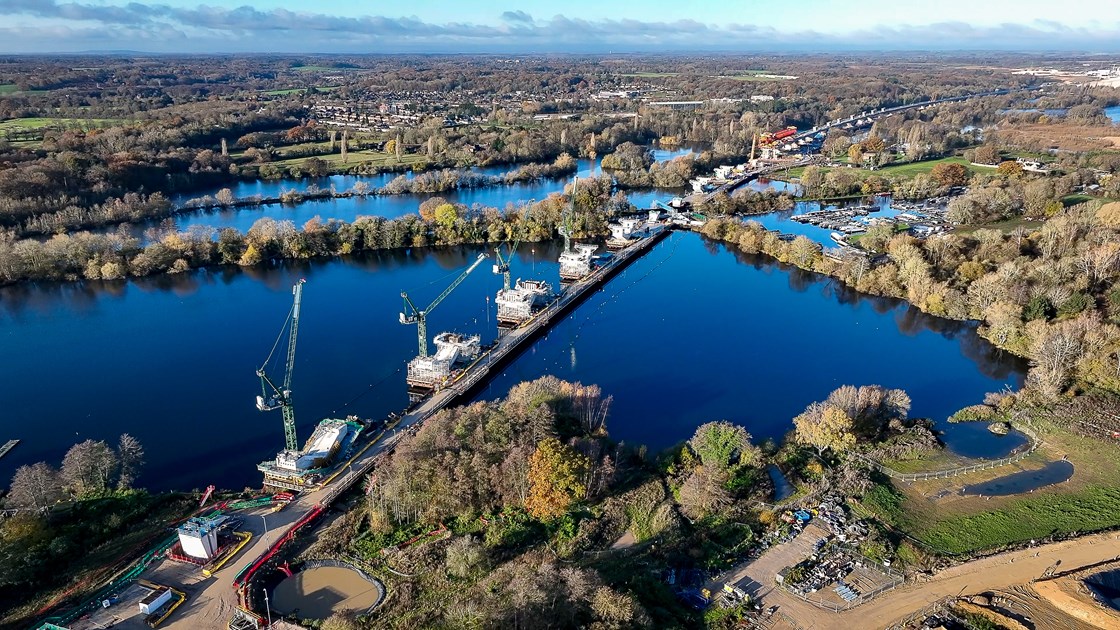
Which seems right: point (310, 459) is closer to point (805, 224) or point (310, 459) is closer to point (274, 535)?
point (274, 535)

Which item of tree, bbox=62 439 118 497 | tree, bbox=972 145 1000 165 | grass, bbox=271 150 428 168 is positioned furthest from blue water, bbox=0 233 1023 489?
tree, bbox=972 145 1000 165

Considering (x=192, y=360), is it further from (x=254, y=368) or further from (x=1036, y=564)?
(x=1036, y=564)

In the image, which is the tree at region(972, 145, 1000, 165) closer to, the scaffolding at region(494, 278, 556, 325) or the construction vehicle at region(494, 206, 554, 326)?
the construction vehicle at region(494, 206, 554, 326)

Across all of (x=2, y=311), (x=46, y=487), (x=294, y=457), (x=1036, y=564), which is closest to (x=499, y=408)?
(x=294, y=457)

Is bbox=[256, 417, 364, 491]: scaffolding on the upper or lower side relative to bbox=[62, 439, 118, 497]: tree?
lower

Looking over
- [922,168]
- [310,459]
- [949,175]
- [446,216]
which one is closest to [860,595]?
[310,459]

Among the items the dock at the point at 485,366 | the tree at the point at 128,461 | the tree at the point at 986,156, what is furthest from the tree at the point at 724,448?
the tree at the point at 986,156
